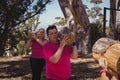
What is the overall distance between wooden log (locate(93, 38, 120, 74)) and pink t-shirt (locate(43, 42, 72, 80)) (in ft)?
1.47

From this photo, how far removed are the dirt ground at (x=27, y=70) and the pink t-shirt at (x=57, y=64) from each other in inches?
212

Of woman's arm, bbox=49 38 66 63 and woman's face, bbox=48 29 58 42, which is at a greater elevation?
woman's face, bbox=48 29 58 42

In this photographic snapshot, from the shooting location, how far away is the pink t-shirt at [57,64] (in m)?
5.45

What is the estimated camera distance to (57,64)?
217 inches

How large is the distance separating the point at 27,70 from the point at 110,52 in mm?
8180

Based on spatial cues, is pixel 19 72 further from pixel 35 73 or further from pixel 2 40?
pixel 35 73

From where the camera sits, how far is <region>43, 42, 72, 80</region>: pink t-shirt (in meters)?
5.45

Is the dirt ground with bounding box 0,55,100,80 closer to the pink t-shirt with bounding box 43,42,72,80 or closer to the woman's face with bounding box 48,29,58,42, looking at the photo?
the pink t-shirt with bounding box 43,42,72,80

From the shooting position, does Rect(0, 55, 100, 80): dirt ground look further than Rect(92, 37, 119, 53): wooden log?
Yes

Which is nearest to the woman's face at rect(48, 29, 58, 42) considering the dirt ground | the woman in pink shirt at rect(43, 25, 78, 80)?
the woman in pink shirt at rect(43, 25, 78, 80)

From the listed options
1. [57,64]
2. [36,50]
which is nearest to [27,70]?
[36,50]

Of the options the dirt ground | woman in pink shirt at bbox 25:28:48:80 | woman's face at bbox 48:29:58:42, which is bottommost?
the dirt ground

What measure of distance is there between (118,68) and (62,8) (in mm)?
13813

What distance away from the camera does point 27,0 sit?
1161cm
